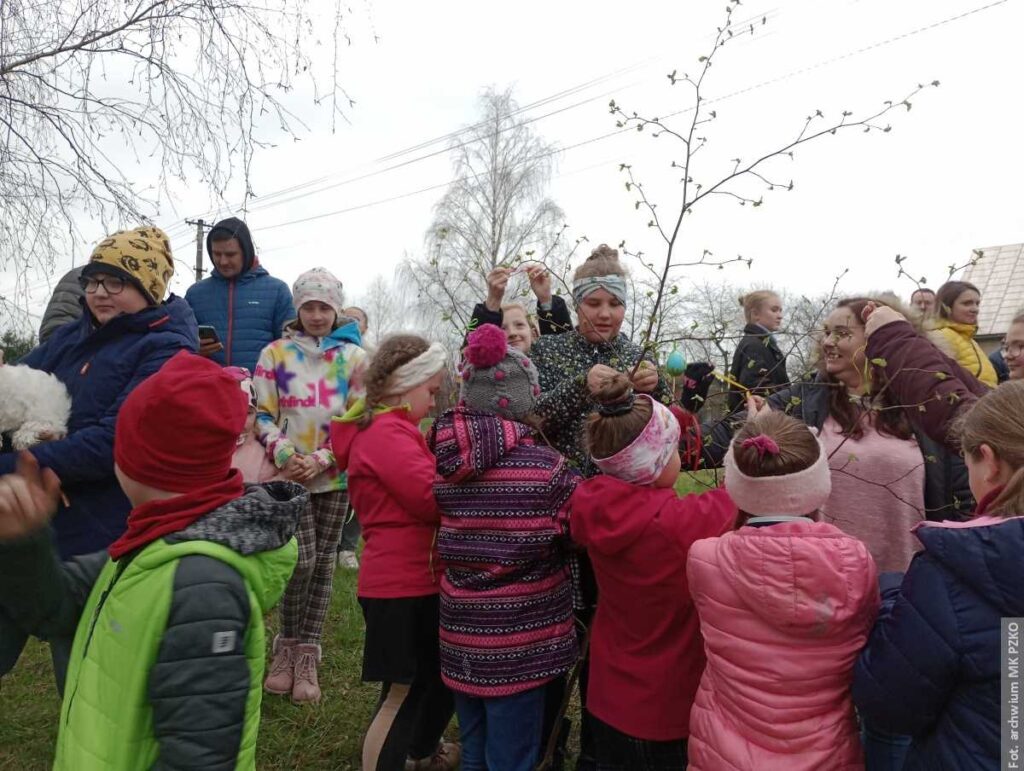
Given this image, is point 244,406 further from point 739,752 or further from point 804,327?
point 804,327

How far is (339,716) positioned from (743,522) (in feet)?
7.67

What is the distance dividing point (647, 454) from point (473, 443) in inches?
23.5

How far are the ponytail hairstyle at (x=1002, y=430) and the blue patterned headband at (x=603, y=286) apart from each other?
1504 mm

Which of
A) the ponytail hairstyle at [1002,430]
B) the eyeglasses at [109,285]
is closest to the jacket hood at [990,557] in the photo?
the ponytail hairstyle at [1002,430]

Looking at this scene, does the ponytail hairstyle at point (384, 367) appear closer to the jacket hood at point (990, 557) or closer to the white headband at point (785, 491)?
the white headband at point (785, 491)

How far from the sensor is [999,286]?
17.6 m

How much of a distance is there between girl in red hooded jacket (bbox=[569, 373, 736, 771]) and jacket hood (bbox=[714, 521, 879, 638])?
0.34m

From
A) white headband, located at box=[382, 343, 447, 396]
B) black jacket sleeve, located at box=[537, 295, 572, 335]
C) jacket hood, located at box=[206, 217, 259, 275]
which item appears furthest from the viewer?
jacket hood, located at box=[206, 217, 259, 275]

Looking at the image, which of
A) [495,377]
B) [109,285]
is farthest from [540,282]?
[109,285]

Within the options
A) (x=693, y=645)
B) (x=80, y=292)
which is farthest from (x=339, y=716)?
(x=80, y=292)

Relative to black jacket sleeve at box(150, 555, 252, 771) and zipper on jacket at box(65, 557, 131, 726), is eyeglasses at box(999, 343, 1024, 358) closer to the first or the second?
black jacket sleeve at box(150, 555, 252, 771)

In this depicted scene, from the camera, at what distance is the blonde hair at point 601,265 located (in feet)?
10.5

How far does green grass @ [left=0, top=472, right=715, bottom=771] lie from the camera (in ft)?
10.8

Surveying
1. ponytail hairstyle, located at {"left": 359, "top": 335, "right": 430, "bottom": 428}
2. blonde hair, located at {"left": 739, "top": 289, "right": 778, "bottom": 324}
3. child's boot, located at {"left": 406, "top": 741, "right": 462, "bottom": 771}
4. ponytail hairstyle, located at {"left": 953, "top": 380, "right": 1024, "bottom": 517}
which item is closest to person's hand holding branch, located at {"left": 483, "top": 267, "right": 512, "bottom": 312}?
ponytail hairstyle, located at {"left": 359, "top": 335, "right": 430, "bottom": 428}
